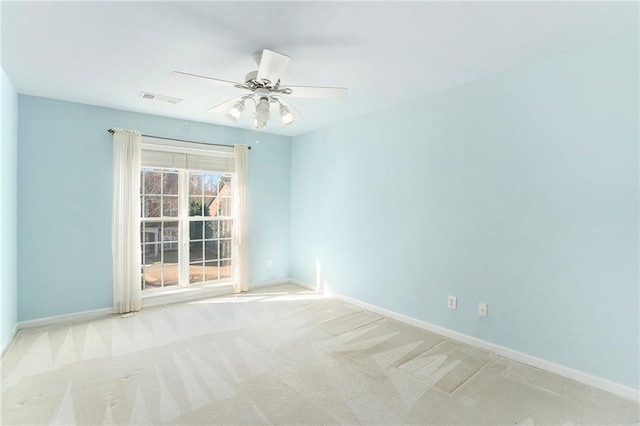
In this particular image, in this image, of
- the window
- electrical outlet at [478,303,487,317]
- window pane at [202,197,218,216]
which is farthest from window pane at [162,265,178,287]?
electrical outlet at [478,303,487,317]

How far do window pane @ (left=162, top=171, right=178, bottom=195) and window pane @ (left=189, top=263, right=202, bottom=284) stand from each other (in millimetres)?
1102

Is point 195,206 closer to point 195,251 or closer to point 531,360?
point 195,251

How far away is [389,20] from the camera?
205cm

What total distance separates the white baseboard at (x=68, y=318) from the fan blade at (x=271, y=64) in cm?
342

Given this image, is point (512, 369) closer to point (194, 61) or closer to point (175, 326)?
point (175, 326)

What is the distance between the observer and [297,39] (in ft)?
7.47

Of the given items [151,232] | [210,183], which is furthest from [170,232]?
[210,183]

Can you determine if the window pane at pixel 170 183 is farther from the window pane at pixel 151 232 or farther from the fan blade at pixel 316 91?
the fan blade at pixel 316 91

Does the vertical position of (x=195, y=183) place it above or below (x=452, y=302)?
above

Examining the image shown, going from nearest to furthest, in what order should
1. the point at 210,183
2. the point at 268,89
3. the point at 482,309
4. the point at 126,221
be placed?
the point at 268,89, the point at 482,309, the point at 126,221, the point at 210,183

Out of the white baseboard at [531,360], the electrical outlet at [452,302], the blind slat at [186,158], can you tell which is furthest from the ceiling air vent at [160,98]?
the electrical outlet at [452,302]

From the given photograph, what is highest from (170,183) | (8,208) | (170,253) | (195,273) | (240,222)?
(170,183)

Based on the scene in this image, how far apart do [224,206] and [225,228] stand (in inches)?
13.5

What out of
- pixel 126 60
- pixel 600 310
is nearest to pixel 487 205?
pixel 600 310
